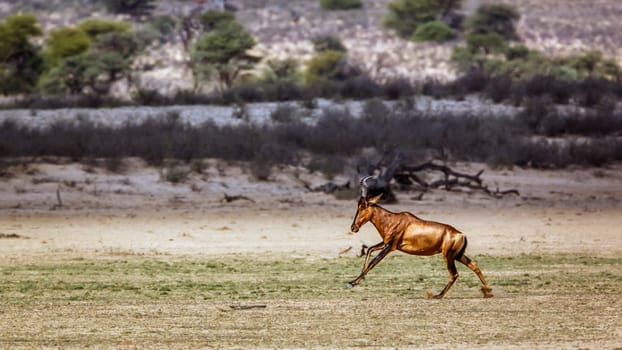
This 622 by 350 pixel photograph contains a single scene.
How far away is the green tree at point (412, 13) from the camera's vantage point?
56.8 metres

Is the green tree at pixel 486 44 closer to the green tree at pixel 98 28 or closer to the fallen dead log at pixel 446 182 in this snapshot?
the green tree at pixel 98 28

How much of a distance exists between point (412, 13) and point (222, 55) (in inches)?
535

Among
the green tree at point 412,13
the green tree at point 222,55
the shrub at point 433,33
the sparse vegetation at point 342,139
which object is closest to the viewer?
the sparse vegetation at point 342,139

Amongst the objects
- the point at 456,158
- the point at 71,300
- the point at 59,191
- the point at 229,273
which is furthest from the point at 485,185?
the point at 71,300

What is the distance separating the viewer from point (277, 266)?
614 inches

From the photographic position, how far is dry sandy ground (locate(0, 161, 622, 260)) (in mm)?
18489

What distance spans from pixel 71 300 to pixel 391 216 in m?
3.22

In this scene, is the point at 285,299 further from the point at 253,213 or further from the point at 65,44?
the point at 65,44

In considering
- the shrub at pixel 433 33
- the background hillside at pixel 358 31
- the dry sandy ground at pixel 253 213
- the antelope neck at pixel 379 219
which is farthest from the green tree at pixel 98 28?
the antelope neck at pixel 379 219

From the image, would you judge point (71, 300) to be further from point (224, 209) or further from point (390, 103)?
point (390, 103)

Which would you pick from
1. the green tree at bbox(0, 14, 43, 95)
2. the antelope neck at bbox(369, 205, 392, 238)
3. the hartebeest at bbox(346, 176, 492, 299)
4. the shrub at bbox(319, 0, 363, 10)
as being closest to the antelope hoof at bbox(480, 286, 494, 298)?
the hartebeest at bbox(346, 176, 492, 299)

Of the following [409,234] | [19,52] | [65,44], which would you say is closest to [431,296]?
[409,234]

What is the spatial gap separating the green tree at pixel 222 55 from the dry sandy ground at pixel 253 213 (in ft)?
64.1

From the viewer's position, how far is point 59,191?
23.7m
